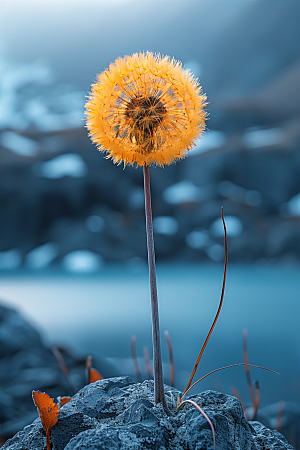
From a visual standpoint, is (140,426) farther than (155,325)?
No

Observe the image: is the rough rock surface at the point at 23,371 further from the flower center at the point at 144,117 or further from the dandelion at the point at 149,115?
the flower center at the point at 144,117

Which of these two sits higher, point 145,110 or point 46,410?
point 145,110

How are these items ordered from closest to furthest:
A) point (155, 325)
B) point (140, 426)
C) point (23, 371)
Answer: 1. point (140, 426)
2. point (155, 325)
3. point (23, 371)

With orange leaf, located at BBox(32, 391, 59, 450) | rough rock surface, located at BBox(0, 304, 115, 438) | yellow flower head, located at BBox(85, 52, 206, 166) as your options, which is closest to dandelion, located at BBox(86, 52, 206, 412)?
yellow flower head, located at BBox(85, 52, 206, 166)

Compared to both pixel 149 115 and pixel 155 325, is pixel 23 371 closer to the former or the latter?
pixel 155 325

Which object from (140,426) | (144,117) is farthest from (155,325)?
(144,117)

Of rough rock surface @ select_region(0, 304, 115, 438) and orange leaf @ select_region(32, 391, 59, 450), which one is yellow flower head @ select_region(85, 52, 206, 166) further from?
rough rock surface @ select_region(0, 304, 115, 438)

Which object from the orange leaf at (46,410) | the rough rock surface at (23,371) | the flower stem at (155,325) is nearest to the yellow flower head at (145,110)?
the flower stem at (155,325)

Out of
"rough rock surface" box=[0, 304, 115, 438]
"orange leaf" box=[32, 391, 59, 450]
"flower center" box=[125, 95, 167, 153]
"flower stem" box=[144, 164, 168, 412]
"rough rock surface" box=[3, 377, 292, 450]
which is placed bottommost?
"rough rock surface" box=[0, 304, 115, 438]
